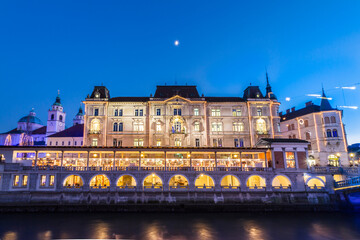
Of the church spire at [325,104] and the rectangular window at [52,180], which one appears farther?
the church spire at [325,104]

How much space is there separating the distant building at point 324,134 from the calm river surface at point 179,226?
830 inches

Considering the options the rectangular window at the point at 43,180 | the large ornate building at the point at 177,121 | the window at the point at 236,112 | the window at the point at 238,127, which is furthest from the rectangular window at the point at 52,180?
the window at the point at 236,112

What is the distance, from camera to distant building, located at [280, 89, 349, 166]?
4922cm

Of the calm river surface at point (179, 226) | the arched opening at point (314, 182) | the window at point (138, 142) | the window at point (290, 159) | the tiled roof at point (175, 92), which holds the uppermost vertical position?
the tiled roof at point (175, 92)

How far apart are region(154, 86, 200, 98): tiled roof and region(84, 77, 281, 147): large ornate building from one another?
69 centimetres

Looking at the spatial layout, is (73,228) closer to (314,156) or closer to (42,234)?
(42,234)

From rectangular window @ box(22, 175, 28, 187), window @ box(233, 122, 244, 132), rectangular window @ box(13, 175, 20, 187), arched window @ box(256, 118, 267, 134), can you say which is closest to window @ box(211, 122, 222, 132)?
window @ box(233, 122, 244, 132)

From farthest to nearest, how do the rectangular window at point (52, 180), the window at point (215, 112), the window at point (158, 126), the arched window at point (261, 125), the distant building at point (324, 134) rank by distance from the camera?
1. the window at point (215, 112)
2. the arched window at point (261, 125)
3. the window at point (158, 126)
4. the distant building at point (324, 134)
5. the rectangular window at point (52, 180)

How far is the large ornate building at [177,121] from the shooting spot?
49.8 meters

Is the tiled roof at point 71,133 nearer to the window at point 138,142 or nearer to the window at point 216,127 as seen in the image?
the window at point 138,142

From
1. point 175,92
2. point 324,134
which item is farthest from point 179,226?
point 324,134

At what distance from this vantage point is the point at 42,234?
23.3 metres

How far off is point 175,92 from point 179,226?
33862 millimetres

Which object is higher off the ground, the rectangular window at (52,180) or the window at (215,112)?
the window at (215,112)
